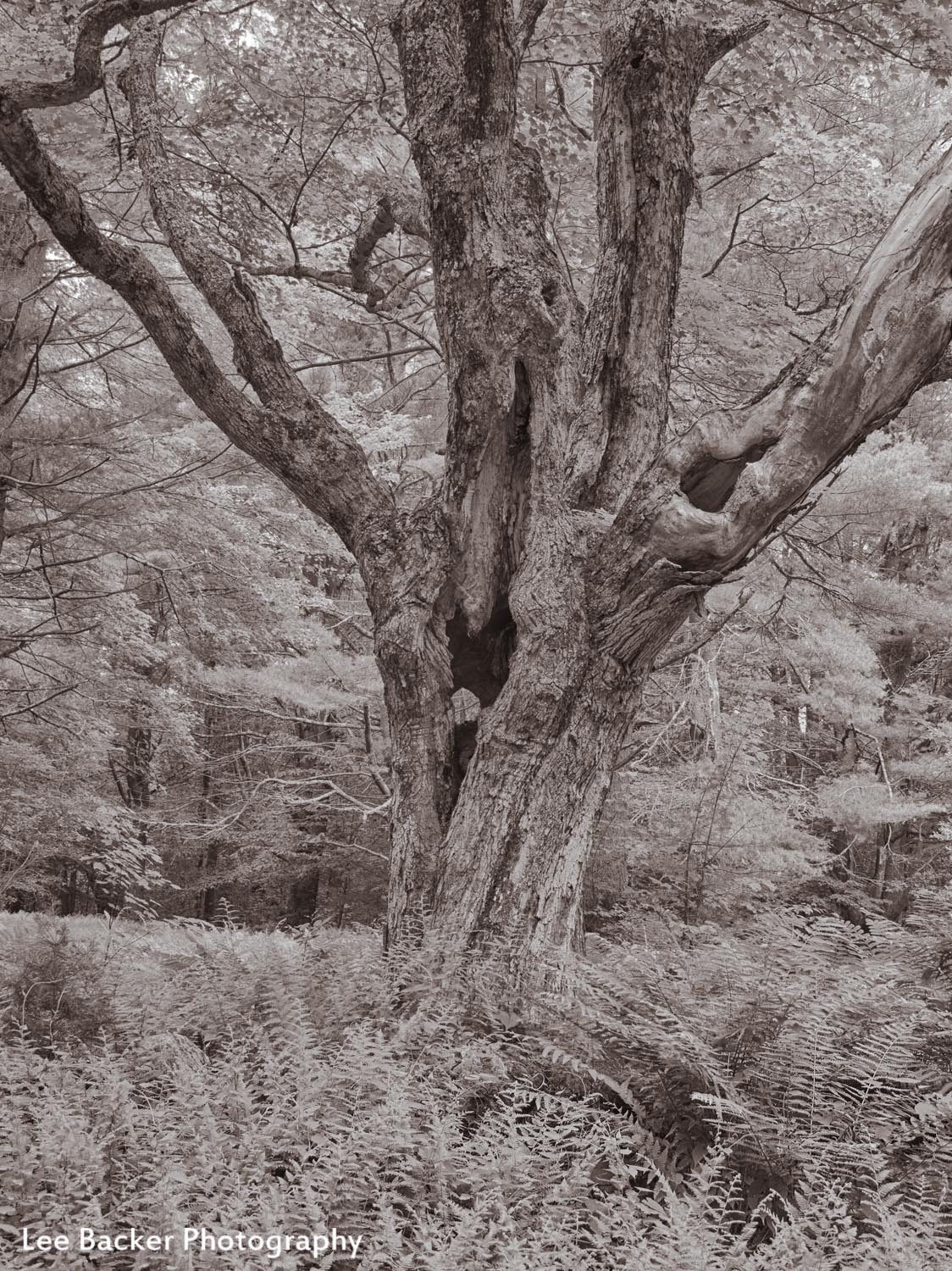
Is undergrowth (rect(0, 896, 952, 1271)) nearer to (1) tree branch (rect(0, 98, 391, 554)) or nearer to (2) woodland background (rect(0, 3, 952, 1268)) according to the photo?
(2) woodland background (rect(0, 3, 952, 1268))

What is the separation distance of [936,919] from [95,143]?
8588mm

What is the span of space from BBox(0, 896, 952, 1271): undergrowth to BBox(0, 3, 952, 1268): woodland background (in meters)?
0.02

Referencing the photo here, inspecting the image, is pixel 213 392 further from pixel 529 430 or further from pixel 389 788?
pixel 389 788

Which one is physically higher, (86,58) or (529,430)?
(86,58)

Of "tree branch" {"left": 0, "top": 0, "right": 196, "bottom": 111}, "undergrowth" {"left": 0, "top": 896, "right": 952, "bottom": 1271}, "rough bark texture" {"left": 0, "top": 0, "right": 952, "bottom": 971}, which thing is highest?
"tree branch" {"left": 0, "top": 0, "right": 196, "bottom": 111}

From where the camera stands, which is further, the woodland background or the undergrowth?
the woodland background

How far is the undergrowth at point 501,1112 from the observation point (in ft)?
8.60

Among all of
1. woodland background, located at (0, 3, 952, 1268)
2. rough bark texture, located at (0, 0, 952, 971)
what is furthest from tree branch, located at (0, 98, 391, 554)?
woodland background, located at (0, 3, 952, 1268)

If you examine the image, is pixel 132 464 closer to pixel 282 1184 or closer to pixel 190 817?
pixel 282 1184

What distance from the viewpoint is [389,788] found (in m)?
9.50

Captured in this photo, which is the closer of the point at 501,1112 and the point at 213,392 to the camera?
the point at 501,1112

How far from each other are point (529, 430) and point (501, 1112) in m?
3.35

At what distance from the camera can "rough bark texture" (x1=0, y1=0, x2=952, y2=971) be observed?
4.51 metres

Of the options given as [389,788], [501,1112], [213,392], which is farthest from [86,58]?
[389,788]
